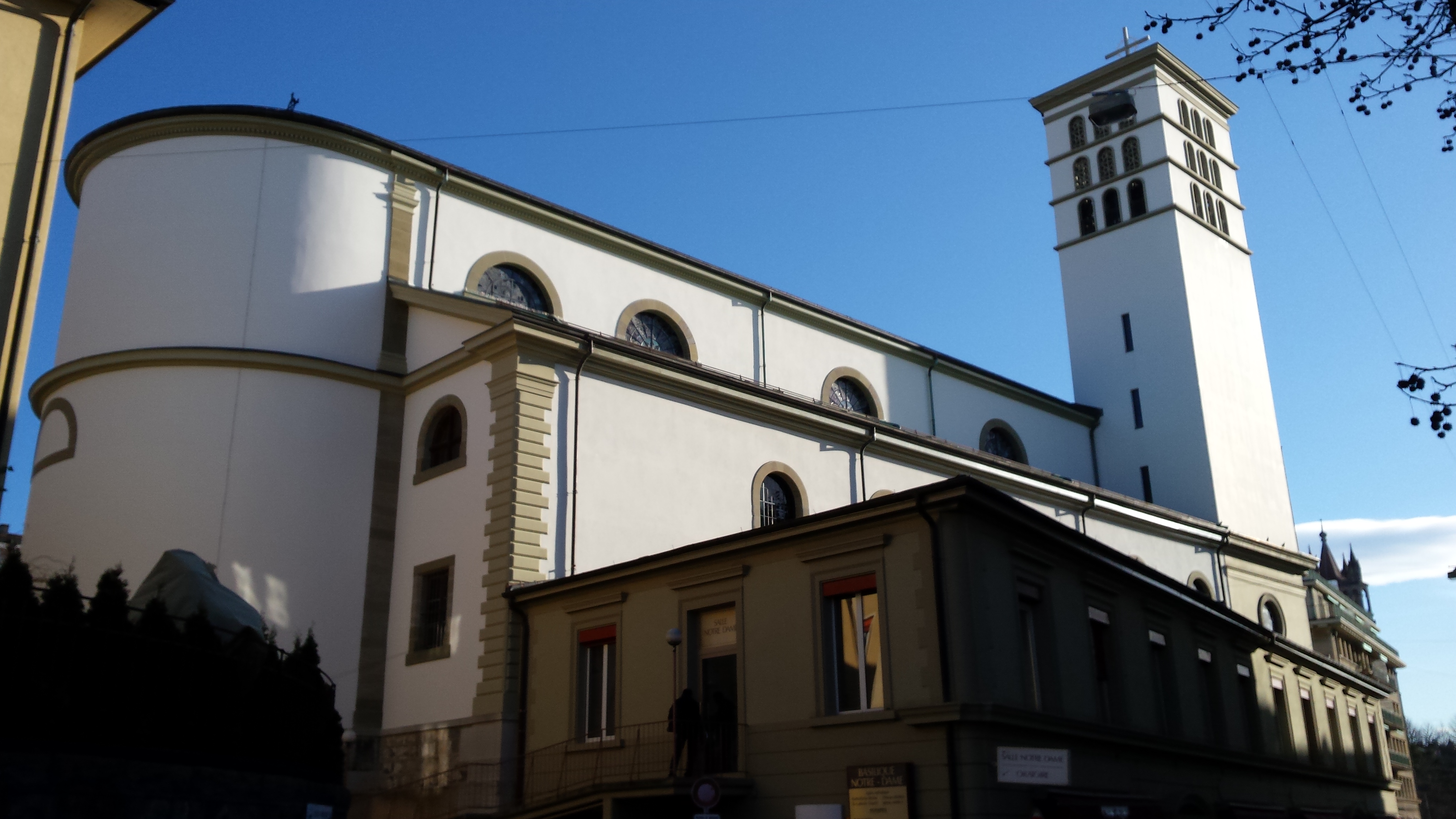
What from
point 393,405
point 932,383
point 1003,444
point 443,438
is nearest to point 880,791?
point 443,438

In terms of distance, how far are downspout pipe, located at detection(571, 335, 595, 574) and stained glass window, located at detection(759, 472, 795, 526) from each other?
407 cm

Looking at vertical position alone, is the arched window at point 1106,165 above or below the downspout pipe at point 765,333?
above

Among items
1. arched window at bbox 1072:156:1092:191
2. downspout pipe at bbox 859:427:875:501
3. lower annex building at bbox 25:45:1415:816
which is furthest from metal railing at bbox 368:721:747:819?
arched window at bbox 1072:156:1092:191

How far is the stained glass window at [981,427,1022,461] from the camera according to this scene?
3341cm

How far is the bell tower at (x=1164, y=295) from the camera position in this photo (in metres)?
36.0

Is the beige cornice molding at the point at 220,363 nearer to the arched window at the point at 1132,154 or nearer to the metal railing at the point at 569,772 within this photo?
the metal railing at the point at 569,772

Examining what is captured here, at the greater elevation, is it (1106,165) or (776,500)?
(1106,165)

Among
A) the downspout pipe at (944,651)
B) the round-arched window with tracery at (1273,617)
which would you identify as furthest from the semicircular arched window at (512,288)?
the round-arched window with tracery at (1273,617)

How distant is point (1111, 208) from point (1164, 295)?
4.11 m

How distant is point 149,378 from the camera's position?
20672 millimetres

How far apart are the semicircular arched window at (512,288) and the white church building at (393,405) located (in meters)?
0.06

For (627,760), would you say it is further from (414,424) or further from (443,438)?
(414,424)

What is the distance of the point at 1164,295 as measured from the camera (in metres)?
37.2

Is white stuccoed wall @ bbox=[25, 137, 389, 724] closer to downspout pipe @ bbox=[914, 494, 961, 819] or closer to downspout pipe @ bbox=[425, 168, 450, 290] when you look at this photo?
downspout pipe @ bbox=[425, 168, 450, 290]
